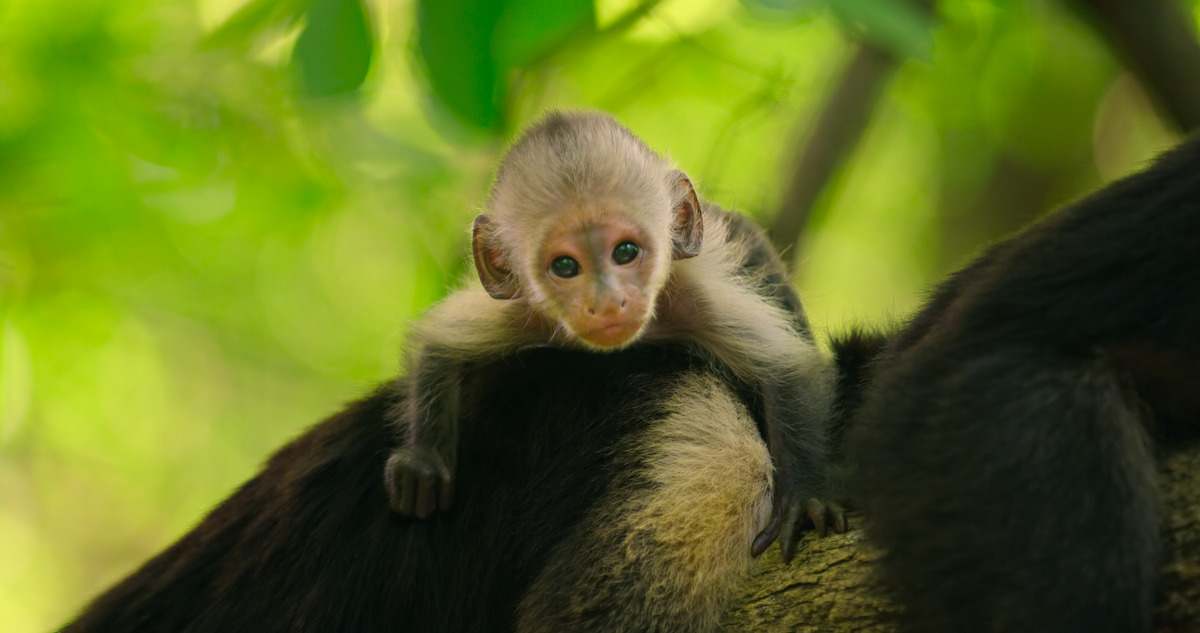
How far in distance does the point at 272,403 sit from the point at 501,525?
5.19 m

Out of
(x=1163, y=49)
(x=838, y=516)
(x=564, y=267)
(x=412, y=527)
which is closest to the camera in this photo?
(x=838, y=516)

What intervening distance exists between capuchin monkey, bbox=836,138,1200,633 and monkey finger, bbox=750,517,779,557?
51 cm

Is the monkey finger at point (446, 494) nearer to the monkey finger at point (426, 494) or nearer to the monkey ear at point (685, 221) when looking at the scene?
the monkey finger at point (426, 494)

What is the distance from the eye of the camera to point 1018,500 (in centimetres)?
216

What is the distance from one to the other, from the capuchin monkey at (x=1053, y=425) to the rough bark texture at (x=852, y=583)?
0.07 meters

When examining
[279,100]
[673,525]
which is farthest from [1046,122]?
[673,525]

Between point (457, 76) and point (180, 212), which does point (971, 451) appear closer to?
point (457, 76)

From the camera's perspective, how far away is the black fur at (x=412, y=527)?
3061 mm

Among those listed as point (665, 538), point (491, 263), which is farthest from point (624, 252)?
point (665, 538)

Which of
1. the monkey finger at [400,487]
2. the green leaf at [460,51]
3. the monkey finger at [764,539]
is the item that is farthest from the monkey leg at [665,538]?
the green leaf at [460,51]

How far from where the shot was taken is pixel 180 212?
4.86 metres

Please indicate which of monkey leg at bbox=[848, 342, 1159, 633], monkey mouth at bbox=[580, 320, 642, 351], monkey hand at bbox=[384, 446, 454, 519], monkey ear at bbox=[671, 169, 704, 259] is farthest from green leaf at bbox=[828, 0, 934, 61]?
monkey hand at bbox=[384, 446, 454, 519]

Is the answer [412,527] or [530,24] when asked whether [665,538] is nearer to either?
[412,527]

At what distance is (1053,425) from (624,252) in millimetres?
1796
